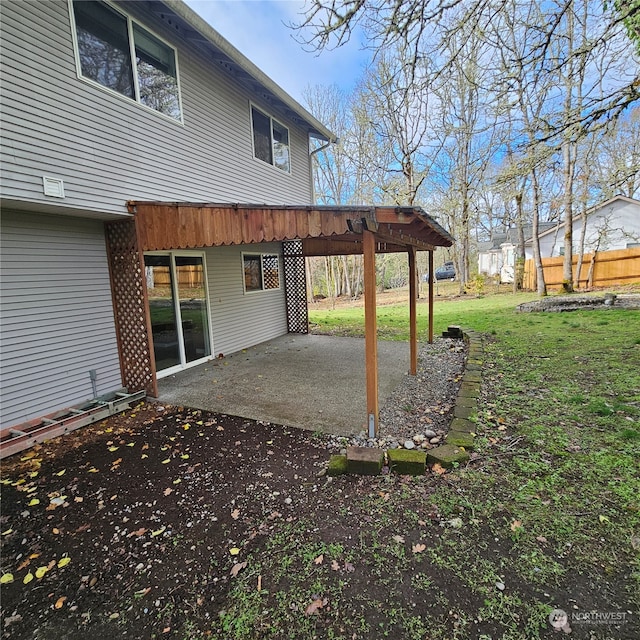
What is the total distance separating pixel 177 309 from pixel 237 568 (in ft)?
16.4

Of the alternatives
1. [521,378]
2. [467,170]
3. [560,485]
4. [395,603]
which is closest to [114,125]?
[395,603]

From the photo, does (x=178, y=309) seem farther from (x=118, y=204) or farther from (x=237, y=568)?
(x=237, y=568)

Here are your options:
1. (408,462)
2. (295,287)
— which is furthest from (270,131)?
(408,462)

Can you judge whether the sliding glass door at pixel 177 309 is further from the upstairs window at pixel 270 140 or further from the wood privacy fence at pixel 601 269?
the wood privacy fence at pixel 601 269

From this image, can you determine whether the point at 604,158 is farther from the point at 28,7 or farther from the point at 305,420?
the point at 28,7

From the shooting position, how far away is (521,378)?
206 inches

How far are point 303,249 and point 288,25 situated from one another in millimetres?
5491

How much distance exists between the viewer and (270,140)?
8.34 metres

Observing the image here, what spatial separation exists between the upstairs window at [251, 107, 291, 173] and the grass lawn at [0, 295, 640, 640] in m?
6.72

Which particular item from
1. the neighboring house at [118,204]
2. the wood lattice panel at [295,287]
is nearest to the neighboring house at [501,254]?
the wood lattice panel at [295,287]

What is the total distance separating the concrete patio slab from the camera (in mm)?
4395

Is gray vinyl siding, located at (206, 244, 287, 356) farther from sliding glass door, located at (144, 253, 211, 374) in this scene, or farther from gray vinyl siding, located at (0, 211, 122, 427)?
gray vinyl siding, located at (0, 211, 122, 427)

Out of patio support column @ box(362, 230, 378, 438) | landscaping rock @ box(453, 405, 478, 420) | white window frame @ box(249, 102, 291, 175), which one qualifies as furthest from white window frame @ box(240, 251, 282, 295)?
landscaping rock @ box(453, 405, 478, 420)

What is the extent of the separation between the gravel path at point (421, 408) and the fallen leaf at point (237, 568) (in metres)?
1.59
